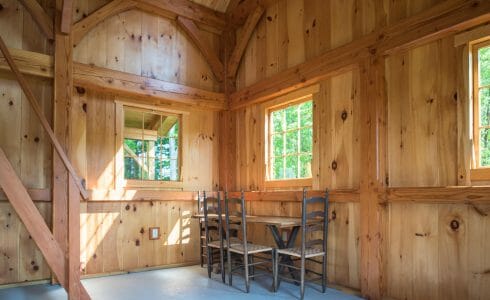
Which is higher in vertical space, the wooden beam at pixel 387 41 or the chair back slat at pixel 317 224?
the wooden beam at pixel 387 41

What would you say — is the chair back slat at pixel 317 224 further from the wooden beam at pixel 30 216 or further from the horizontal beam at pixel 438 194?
the wooden beam at pixel 30 216

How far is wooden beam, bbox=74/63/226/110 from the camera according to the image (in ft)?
13.1

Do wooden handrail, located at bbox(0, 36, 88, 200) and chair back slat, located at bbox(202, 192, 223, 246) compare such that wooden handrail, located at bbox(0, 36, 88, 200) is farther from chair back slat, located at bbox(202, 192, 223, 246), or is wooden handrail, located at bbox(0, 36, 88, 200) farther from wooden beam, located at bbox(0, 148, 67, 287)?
chair back slat, located at bbox(202, 192, 223, 246)

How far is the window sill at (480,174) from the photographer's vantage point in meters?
2.54

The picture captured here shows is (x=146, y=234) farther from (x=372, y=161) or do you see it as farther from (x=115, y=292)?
(x=372, y=161)

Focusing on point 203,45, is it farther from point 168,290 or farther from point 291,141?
point 168,290

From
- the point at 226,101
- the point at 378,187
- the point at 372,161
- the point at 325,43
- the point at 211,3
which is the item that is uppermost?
the point at 211,3

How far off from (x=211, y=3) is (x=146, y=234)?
3278 mm

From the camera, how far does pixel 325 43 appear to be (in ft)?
12.6

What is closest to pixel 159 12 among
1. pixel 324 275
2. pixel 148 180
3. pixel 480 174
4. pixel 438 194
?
pixel 148 180

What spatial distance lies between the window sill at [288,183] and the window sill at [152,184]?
3.90 feet

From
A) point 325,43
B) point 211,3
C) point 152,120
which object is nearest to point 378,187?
point 325,43

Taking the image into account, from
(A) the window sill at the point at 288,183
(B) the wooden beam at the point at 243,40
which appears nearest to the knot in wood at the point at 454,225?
(A) the window sill at the point at 288,183

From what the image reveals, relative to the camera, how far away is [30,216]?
2.82m
